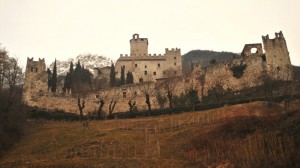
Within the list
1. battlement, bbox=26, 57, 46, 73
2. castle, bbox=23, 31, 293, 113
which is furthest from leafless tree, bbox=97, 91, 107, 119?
battlement, bbox=26, 57, 46, 73

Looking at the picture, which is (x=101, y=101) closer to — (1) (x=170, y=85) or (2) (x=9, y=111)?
(1) (x=170, y=85)

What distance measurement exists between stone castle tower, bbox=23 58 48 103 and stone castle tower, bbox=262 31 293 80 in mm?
36809

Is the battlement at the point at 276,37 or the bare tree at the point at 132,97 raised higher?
the battlement at the point at 276,37

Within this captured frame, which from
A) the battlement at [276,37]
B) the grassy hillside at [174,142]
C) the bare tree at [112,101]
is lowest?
the grassy hillside at [174,142]

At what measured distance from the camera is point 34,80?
2694 inches

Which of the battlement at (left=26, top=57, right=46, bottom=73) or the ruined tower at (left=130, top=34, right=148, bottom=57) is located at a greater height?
the ruined tower at (left=130, top=34, right=148, bottom=57)

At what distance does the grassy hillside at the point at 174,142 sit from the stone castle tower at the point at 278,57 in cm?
1098

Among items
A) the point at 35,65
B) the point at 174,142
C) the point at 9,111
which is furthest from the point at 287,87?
the point at 35,65

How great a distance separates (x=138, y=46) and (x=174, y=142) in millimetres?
61153

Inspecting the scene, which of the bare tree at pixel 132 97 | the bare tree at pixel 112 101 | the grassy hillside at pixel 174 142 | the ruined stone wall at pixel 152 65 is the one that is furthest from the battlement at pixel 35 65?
the grassy hillside at pixel 174 142

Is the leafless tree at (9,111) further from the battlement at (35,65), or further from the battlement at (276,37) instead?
the battlement at (276,37)

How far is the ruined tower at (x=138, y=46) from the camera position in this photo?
94.0 meters

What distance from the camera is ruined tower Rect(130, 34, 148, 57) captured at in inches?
3701

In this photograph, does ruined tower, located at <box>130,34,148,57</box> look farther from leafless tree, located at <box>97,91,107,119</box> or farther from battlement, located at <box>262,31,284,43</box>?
battlement, located at <box>262,31,284,43</box>
